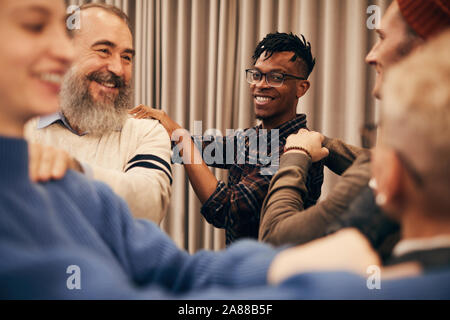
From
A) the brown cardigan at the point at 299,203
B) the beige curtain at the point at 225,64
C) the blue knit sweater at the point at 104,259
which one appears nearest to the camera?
the blue knit sweater at the point at 104,259

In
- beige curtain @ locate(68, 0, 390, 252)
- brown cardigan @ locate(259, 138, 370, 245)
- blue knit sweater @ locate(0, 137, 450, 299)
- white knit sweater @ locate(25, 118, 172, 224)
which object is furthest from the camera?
beige curtain @ locate(68, 0, 390, 252)

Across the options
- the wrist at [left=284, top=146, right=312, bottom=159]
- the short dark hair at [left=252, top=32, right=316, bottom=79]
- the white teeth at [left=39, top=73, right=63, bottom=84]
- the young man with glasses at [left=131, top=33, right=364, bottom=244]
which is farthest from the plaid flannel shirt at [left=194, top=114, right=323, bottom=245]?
the white teeth at [left=39, top=73, right=63, bottom=84]

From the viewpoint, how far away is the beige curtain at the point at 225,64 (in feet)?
5.93

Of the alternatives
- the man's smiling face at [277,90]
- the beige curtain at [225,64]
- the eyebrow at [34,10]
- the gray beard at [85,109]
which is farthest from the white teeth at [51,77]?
the beige curtain at [225,64]

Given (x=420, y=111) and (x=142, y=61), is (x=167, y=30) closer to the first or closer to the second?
(x=142, y=61)

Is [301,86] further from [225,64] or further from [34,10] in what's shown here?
[34,10]

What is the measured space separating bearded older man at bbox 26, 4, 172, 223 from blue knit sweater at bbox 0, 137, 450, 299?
0.33m

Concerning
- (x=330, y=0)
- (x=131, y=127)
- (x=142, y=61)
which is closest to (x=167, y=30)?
(x=142, y=61)

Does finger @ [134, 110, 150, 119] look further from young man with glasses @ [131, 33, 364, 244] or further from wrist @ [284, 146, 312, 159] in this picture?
wrist @ [284, 146, 312, 159]

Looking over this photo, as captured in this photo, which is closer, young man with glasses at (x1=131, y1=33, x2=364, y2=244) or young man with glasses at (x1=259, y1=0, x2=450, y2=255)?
young man with glasses at (x1=259, y1=0, x2=450, y2=255)

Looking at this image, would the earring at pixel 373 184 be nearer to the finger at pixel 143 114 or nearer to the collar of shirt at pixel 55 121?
the collar of shirt at pixel 55 121

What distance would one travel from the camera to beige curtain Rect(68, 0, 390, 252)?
1.81 meters

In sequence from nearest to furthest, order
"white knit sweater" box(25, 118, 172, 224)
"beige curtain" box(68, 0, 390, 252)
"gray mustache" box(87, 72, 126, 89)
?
"white knit sweater" box(25, 118, 172, 224) → "gray mustache" box(87, 72, 126, 89) → "beige curtain" box(68, 0, 390, 252)

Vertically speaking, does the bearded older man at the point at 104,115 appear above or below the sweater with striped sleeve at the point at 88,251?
above
